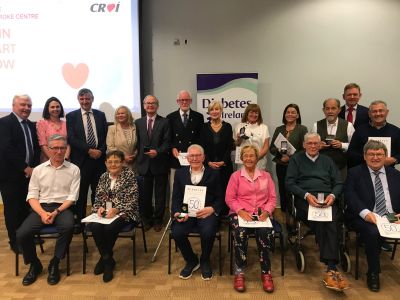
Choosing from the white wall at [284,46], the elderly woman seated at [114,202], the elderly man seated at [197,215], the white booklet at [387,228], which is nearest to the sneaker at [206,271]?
the elderly man seated at [197,215]

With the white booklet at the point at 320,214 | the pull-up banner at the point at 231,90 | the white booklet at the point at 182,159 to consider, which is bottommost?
the white booklet at the point at 320,214

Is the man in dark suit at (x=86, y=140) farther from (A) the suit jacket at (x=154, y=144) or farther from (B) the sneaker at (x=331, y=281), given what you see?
(B) the sneaker at (x=331, y=281)

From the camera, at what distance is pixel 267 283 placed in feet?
8.97

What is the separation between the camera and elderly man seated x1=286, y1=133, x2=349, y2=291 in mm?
2846

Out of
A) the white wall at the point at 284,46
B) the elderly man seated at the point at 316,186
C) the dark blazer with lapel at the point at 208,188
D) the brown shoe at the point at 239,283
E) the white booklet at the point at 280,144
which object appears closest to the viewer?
the brown shoe at the point at 239,283

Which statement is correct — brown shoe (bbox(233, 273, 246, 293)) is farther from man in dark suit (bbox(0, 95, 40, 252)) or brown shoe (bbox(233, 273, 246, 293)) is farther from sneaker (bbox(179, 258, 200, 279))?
man in dark suit (bbox(0, 95, 40, 252))

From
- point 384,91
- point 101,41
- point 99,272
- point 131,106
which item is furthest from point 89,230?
point 384,91

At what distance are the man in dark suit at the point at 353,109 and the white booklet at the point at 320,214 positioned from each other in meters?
1.30

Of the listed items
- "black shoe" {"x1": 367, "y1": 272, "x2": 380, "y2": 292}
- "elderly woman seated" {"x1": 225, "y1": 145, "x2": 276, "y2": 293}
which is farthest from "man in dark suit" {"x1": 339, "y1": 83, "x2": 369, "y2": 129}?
"black shoe" {"x1": 367, "y1": 272, "x2": 380, "y2": 292}

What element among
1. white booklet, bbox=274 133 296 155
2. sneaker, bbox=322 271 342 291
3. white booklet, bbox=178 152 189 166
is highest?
white booklet, bbox=274 133 296 155

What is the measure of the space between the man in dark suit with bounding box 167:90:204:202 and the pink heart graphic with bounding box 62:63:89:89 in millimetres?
1482

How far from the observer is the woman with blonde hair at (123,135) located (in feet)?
12.4

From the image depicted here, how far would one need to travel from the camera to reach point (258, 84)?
4578 mm

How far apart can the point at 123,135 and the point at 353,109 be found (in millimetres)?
2618
